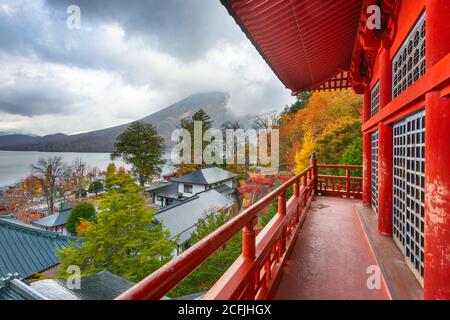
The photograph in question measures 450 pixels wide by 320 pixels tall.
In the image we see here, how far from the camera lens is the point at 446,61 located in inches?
65.7

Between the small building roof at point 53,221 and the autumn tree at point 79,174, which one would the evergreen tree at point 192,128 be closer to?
the small building roof at point 53,221

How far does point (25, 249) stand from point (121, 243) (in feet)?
17.4

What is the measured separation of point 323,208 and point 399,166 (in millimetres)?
3243

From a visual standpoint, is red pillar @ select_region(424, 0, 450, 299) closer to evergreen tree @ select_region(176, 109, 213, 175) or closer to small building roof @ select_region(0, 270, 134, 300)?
small building roof @ select_region(0, 270, 134, 300)

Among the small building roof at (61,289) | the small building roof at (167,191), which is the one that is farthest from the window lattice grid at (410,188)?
the small building roof at (167,191)

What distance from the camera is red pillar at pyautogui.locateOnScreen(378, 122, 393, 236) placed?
4031mm

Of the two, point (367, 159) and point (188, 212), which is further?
point (188, 212)

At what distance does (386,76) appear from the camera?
3.96 meters

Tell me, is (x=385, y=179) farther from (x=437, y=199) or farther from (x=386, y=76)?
(x=437, y=199)

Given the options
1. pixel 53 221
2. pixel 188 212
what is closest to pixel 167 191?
pixel 188 212

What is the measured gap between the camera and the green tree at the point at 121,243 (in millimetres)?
9125

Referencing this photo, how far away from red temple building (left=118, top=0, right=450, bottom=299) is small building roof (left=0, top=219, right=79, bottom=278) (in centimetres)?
1030
